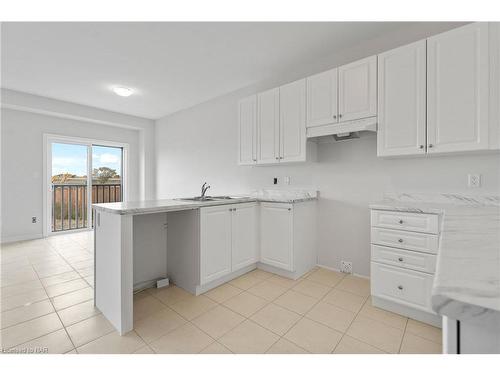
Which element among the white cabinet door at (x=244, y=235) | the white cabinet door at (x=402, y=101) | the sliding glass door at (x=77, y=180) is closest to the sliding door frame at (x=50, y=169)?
the sliding glass door at (x=77, y=180)

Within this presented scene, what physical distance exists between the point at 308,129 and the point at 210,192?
2.39 metres

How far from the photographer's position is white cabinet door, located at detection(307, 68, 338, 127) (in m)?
2.42

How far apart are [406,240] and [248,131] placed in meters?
2.18

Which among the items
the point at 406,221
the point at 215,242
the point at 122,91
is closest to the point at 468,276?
the point at 406,221

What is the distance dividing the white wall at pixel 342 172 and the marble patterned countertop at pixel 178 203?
143 mm

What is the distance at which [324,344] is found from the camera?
1574 mm

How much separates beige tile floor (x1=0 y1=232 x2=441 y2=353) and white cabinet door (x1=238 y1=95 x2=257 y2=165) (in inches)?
59.9

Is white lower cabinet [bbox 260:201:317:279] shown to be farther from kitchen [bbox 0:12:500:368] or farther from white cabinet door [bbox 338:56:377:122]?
white cabinet door [bbox 338:56:377:122]

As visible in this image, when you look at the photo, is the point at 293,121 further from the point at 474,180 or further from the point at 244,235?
the point at 474,180

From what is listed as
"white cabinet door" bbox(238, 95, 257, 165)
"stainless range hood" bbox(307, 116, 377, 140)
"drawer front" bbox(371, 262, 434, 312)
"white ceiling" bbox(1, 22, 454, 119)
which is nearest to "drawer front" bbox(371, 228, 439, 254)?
"drawer front" bbox(371, 262, 434, 312)

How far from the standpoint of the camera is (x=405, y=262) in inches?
74.0

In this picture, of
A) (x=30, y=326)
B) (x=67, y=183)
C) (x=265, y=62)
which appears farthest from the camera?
(x=67, y=183)

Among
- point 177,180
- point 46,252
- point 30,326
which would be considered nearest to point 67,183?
point 46,252
